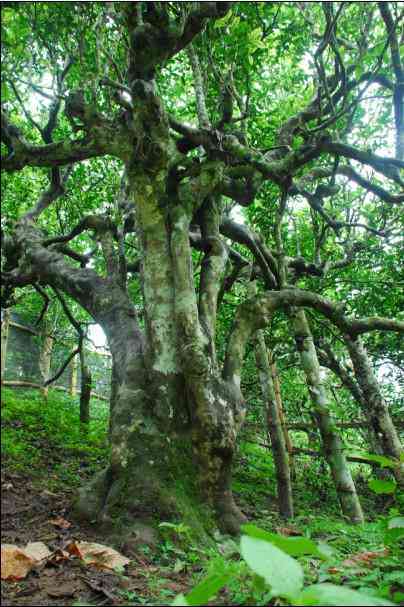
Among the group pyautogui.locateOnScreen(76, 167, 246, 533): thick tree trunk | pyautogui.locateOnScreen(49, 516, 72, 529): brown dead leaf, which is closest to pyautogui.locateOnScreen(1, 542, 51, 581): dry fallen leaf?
pyautogui.locateOnScreen(49, 516, 72, 529): brown dead leaf

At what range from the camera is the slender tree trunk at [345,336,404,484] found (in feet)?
20.1

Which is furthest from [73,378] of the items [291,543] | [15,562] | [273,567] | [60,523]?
[273,567]

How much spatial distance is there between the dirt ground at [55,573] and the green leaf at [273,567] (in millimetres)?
1062

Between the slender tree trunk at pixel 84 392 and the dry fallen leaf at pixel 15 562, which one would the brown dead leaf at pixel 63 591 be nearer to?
the dry fallen leaf at pixel 15 562

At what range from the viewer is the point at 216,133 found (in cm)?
465

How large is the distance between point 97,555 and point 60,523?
55 cm

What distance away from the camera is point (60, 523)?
10.3ft

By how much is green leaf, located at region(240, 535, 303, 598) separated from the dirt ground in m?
1.06

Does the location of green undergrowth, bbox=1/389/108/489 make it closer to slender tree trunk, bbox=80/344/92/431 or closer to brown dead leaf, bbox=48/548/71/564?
slender tree trunk, bbox=80/344/92/431

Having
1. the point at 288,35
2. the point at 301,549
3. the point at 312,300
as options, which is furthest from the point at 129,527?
the point at 288,35

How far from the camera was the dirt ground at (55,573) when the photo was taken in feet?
6.84

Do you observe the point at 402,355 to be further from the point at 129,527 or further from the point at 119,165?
the point at 129,527

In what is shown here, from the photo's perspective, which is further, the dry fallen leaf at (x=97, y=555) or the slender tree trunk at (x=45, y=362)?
the slender tree trunk at (x=45, y=362)

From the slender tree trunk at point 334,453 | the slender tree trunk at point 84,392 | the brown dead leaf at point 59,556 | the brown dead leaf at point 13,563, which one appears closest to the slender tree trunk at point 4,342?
the brown dead leaf at point 13,563
